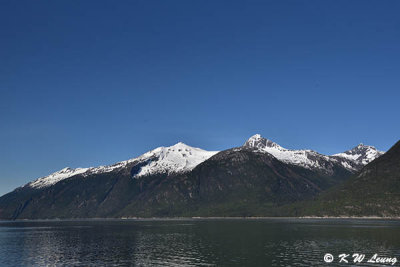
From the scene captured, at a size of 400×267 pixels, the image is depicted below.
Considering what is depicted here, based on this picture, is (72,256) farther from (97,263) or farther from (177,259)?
(177,259)

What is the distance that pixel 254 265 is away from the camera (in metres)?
99.2

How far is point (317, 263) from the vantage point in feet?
330

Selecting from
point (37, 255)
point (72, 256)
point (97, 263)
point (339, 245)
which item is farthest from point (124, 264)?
point (339, 245)

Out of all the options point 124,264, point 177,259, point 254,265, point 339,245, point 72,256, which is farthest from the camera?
point 339,245

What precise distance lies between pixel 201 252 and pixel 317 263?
41.5m

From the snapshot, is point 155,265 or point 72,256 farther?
point 72,256

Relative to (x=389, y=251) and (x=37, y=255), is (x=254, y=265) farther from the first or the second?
(x=37, y=255)

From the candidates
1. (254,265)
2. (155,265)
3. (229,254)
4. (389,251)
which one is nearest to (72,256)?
(155,265)

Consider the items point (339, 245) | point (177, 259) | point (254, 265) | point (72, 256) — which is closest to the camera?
point (254, 265)

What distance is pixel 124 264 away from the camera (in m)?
106

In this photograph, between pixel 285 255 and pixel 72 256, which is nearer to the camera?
pixel 285 255

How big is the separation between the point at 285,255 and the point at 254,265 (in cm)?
2130

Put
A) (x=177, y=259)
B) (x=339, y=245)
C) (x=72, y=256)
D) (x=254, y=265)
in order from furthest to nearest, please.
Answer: (x=339, y=245) → (x=72, y=256) → (x=177, y=259) → (x=254, y=265)

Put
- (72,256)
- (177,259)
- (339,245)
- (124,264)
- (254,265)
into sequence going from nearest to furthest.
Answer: (254,265)
(124,264)
(177,259)
(72,256)
(339,245)
